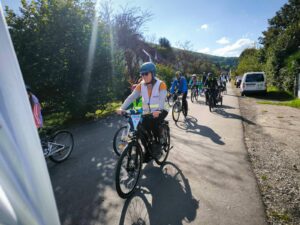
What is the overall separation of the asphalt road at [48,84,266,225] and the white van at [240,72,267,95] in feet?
44.6

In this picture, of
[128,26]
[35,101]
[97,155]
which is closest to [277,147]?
[97,155]

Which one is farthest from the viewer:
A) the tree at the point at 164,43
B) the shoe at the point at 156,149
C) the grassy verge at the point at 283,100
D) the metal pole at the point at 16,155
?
the tree at the point at 164,43

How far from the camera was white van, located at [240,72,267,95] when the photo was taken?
60.2 ft

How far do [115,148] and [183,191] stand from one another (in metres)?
2.42

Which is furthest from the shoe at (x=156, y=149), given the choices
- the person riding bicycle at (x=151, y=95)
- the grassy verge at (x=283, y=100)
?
the grassy verge at (x=283, y=100)

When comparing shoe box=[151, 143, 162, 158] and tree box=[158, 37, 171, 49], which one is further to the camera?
tree box=[158, 37, 171, 49]

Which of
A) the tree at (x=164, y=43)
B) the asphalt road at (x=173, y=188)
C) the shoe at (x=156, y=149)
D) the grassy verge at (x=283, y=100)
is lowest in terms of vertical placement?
the grassy verge at (x=283, y=100)

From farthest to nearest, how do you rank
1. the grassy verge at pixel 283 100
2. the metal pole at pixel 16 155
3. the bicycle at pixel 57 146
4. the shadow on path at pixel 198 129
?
the grassy verge at pixel 283 100 < the shadow on path at pixel 198 129 < the bicycle at pixel 57 146 < the metal pole at pixel 16 155

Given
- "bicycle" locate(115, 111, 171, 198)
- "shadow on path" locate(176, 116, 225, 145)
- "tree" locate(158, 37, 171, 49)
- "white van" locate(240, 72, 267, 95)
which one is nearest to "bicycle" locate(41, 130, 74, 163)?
"bicycle" locate(115, 111, 171, 198)

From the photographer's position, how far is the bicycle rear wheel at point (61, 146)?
17.8 ft

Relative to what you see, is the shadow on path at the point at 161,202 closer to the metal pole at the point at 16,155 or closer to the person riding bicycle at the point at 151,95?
the person riding bicycle at the point at 151,95

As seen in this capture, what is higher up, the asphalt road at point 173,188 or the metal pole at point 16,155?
the metal pole at point 16,155

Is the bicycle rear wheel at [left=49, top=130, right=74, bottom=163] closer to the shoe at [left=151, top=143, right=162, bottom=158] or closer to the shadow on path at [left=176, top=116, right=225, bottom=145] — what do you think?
the shoe at [left=151, top=143, right=162, bottom=158]

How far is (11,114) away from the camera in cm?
112
